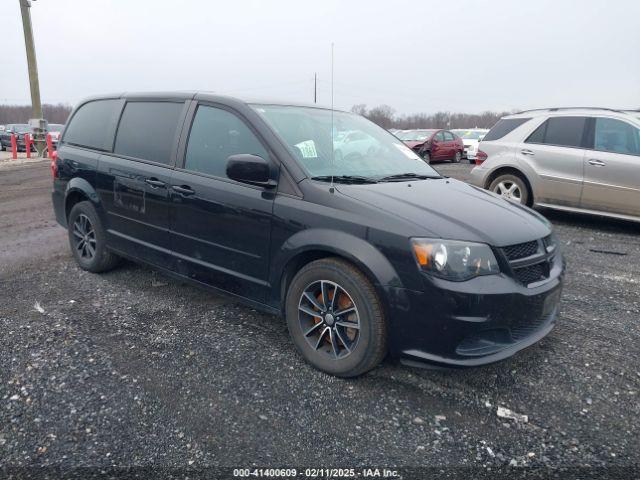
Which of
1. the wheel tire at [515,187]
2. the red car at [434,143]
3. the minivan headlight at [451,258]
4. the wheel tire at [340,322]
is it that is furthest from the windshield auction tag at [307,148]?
the red car at [434,143]

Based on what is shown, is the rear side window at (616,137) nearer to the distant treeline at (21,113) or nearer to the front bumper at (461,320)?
the front bumper at (461,320)

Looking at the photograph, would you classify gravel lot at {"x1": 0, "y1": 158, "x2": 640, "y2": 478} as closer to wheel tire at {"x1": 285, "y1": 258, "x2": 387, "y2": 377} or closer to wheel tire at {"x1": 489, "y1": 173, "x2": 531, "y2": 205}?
wheel tire at {"x1": 285, "y1": 258, "x2": 387, "y2": 377}

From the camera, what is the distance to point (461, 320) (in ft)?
8.48

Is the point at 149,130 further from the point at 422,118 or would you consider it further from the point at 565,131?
the point at 422,118

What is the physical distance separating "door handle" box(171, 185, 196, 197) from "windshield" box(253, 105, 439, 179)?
77 centimetres

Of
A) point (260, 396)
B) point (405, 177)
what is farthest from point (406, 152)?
point (260, 396)

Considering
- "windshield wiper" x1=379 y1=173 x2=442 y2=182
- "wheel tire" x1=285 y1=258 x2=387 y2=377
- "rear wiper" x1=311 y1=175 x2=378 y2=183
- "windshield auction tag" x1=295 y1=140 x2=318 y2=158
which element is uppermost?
"windshield auction tag" x1=295 y1=140 x2=318 y2=158

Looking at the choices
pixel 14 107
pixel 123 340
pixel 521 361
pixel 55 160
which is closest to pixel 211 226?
pixel 123 340

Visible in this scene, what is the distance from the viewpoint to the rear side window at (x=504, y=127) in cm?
802

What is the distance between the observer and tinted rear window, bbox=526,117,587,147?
7.29m

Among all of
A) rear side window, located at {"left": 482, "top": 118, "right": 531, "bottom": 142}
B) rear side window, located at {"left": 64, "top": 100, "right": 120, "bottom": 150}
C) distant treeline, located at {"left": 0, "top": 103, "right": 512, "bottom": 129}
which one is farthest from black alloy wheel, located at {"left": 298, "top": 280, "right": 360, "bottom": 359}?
distant treeline, located at {"left": 0, "top": 103, "right": 512, "bottom": 129}

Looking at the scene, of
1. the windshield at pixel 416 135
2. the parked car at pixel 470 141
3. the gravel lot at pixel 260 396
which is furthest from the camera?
the parked car at pixel 470 141

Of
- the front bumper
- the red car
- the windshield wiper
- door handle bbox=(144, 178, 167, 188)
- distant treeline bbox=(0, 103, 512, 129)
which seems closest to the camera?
the front bumper

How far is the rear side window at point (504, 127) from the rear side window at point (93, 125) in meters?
6.08
